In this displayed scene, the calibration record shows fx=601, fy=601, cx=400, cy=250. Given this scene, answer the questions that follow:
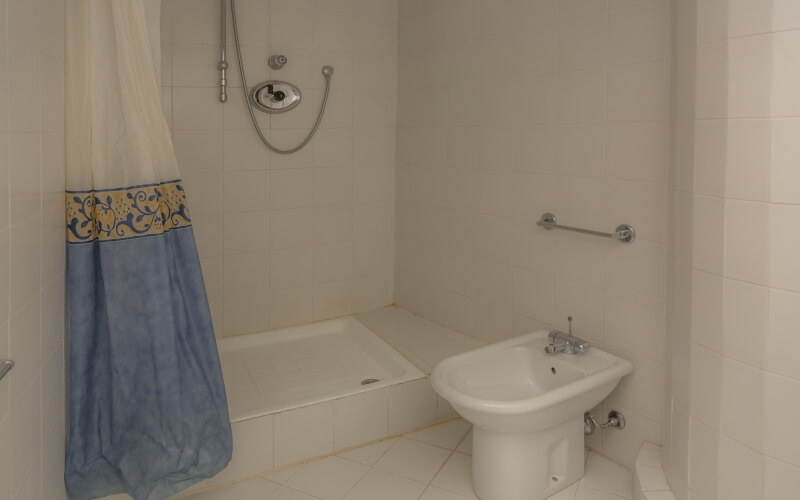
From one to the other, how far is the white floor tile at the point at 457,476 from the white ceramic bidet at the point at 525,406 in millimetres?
62

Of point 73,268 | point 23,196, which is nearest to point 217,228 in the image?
point 73,268

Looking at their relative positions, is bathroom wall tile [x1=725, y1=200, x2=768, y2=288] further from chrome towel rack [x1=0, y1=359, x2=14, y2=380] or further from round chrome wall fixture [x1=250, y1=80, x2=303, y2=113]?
round chrome wall fixture [x1=250, y1=80, x2=303, y2=113]

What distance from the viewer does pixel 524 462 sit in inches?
75.4

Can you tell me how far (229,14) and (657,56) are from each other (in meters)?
1.90

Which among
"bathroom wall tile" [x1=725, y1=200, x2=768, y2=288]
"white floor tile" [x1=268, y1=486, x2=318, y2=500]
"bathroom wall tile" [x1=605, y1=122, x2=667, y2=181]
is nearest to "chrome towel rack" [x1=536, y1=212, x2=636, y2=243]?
"bathroom wall tile" [x1=605, y1=122, x2=667, y2=181]

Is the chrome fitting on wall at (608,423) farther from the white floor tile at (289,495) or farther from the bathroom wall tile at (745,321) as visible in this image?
the white floor tile at (289,495)

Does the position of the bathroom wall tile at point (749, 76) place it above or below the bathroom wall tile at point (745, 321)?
above

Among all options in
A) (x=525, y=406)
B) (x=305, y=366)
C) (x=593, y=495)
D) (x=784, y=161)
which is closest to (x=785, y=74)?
(x=784, y=161)

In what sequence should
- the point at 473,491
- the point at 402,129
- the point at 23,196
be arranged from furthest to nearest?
the point at 402,129 → the point at 473,491 → the point at 23,196

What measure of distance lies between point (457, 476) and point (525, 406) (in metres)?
0.55

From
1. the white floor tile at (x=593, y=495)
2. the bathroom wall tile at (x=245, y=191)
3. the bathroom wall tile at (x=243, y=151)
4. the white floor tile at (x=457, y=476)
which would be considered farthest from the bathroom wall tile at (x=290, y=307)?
the white floor tile at (x=593, y=495)

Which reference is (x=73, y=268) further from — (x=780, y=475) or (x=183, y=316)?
(x=780, y=475)

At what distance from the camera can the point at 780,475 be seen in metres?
1.46

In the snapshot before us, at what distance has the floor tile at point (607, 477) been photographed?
2029 mm
